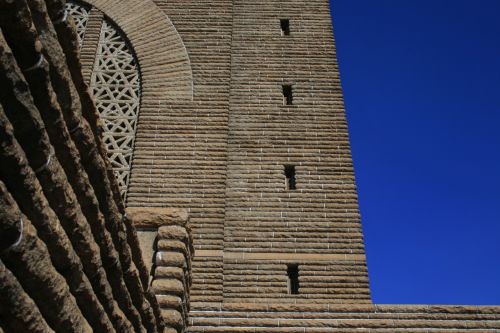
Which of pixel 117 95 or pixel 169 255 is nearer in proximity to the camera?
pixel 169 255

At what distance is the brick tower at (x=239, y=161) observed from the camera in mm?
5414

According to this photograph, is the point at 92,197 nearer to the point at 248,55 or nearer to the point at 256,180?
the point at 256,180

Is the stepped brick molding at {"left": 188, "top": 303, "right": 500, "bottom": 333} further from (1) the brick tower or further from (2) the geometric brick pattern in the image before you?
(2) the geometric brick pattern

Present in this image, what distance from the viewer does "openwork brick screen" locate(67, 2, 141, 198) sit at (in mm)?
7539

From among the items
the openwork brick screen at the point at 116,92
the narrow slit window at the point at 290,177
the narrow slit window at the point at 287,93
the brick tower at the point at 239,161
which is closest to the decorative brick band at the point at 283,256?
the brick tower at the point at 239,161

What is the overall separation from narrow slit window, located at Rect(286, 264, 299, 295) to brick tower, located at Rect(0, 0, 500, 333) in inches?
1.0

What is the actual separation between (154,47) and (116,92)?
97cm

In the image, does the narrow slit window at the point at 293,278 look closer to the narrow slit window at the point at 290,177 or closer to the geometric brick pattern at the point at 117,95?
the narrow slit window at the point at 290,177

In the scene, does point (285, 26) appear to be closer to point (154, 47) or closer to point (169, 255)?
point (154, 47)

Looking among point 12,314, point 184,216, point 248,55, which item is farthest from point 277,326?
point 248,55

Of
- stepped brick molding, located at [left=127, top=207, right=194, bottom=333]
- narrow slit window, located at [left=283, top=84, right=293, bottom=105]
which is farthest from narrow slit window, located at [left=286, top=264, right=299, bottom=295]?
narrow slit window, located at [left=283, top=84, right=293, bottom=105]

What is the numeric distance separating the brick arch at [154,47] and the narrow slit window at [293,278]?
2924 millimetres

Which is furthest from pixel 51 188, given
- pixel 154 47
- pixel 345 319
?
pixel 154 47

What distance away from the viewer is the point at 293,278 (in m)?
6.55
